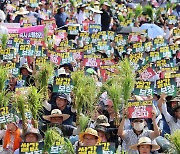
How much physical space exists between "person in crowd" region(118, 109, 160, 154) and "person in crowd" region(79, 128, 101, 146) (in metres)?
0.59

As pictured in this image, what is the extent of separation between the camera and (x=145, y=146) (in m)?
7.98

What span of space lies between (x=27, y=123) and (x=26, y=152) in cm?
127

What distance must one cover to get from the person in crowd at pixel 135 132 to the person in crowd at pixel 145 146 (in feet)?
0.98

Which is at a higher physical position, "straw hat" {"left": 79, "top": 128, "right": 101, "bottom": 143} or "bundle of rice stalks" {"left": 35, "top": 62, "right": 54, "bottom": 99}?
"bundle of rice stalks" {"left": 35, "top": 62, "right": 54, "bottom": 99}

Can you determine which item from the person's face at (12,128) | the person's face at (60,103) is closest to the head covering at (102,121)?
the person's face at (60,103)

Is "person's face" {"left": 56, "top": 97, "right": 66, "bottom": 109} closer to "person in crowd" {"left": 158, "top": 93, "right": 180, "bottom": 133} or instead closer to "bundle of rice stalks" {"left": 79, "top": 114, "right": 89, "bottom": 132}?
"bundle of rice stalks" {"left": 79, "top": 114, "right": 89, "bottom": 132}

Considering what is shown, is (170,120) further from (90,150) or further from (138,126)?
(90,150)

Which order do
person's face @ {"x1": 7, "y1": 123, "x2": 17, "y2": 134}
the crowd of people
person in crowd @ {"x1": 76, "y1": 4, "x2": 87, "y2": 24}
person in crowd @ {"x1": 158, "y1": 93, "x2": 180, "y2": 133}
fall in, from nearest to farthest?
the crowd of people
person's face @ {"x1": 7, "y1": 123, "x2": 17, "y2": 134}
person in crowd @ {"x1": 158, "y1": 93, "x2": 180, "y2": 133}
person in crowd @ {"x1": 76, "y1": 4, "x2": 87, "y2": 24}

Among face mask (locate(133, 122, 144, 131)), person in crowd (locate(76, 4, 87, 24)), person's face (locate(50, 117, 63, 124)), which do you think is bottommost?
person's face (locate(50, 117, 63, 124))

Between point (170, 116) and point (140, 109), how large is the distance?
80 centimetres

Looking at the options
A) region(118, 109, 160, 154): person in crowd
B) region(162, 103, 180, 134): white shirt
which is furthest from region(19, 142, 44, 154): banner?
region(162, 103, 180, 134): white shirt

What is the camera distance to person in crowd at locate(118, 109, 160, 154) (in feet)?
27.6

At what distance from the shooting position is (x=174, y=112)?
9102mm

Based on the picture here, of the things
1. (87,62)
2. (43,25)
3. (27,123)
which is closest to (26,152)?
(27,123)
